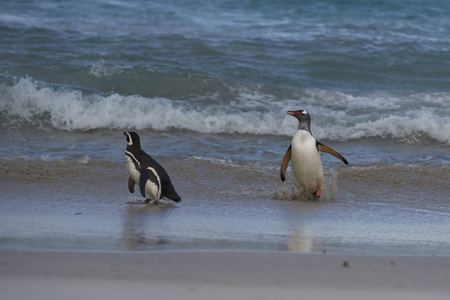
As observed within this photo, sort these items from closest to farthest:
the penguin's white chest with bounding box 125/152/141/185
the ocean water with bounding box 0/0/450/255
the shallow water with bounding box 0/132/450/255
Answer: the shallow water with bounding box 0/132/450/255 < the ocean water with bounding box 0/0/450/255 < the penguin's white chest with bounding box 125/152/141/185

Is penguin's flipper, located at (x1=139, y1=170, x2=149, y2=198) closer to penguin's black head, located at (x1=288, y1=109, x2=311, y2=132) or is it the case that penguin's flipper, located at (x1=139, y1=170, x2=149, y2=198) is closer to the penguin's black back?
the penguin's black back

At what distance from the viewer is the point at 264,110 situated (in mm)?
9797

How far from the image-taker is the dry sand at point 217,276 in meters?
2.85

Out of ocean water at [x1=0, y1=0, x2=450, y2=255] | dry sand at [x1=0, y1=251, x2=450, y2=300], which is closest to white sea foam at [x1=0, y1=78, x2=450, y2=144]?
ocean water at [x1=0, y1=0, x2=450, y2=255]

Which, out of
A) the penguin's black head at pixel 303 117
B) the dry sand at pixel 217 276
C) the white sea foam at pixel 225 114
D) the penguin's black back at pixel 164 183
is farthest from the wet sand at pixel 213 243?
the white sea foam at pixel 225 114

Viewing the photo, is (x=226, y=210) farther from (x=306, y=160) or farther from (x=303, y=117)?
(x=303, y=117)

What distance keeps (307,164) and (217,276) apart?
119 inches

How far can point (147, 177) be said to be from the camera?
521 cm

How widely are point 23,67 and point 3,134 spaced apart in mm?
3033

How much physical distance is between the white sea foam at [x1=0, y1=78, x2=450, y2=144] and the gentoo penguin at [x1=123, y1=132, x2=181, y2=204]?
133 inches

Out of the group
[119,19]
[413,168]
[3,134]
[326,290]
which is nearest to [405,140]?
[413,168]

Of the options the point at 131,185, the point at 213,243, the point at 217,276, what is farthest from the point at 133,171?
the point at 217,276

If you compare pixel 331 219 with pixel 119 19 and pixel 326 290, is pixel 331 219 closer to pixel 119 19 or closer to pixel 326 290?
pixel 326 290

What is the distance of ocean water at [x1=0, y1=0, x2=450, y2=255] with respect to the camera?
176 inches
